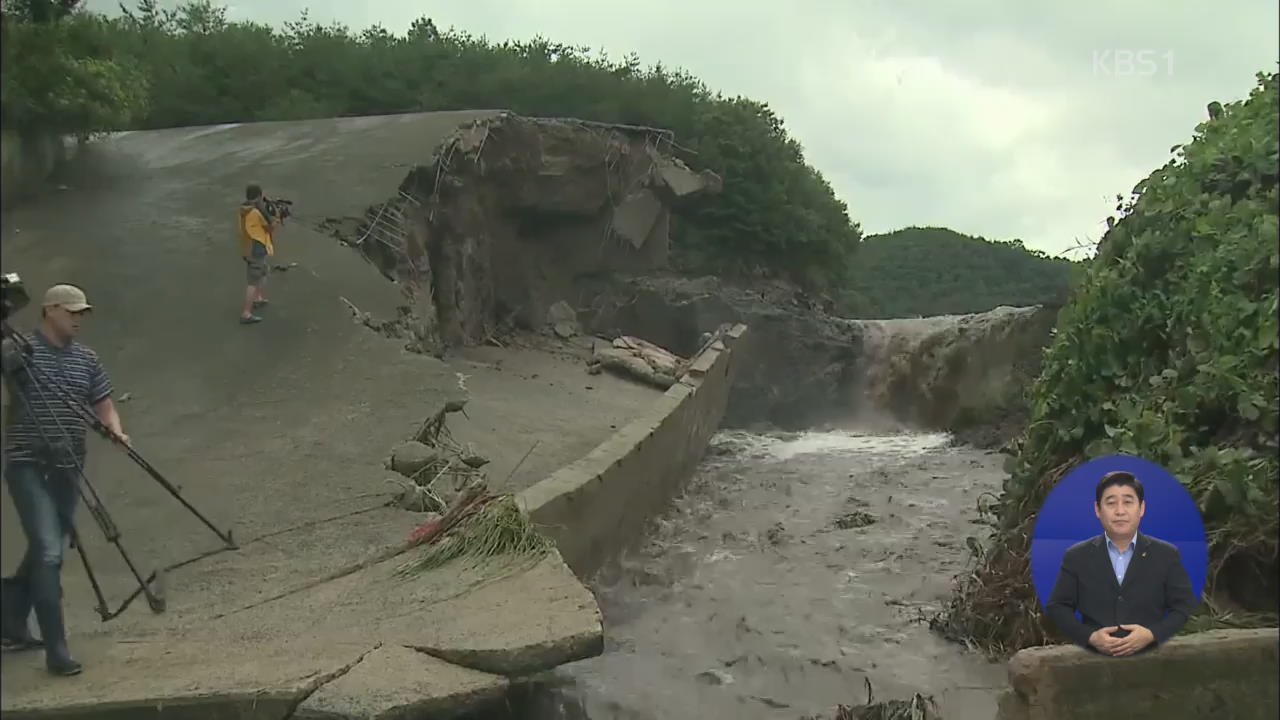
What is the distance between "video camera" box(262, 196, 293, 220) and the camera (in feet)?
33.1

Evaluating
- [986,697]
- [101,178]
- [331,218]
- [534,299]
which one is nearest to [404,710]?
[986,697]

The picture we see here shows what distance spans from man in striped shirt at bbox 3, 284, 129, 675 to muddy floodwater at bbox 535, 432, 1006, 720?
2138 millimetres

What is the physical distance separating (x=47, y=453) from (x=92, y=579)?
104cm

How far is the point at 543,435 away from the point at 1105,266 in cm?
513

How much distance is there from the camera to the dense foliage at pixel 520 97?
21.1 metres

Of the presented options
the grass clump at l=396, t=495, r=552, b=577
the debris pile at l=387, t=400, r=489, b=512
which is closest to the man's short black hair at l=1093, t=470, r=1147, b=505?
the grass clump at l=396, t=495, r=552, b=577

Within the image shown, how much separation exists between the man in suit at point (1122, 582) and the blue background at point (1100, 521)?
0.05 ft

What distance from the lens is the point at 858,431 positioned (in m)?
19.1

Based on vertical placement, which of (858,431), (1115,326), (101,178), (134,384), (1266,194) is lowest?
(858,431)

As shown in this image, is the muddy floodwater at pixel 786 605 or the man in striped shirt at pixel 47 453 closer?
the man in striped shirt at pixel 47 453

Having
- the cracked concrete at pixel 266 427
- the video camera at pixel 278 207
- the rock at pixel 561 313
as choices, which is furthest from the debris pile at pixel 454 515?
the rock at pixel 561 313

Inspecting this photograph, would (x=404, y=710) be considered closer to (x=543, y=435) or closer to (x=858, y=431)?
(x=543, y=435)

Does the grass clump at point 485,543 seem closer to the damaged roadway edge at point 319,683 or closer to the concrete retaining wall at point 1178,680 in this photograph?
the damaged roadway edge at point 319,683

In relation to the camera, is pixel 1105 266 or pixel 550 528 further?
pixel 550 528
